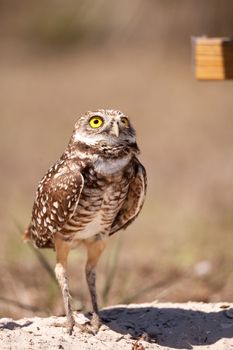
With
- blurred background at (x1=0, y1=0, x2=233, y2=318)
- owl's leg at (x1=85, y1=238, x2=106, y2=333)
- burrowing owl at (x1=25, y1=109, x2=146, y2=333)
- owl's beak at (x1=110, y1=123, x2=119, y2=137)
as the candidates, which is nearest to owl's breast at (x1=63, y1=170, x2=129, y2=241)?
burrowing owl at (x1=25, y1=109, x2=146, y2=333)

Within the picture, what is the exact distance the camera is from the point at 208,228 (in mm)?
8305

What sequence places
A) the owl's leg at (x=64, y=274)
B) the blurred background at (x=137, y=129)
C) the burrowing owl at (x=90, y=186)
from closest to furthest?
the burrowing owl at (x=90, y=186)
the owl's leg at (x=64, y=274)
the blurred background at (x=137, y=129)

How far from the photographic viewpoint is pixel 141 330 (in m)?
4.80

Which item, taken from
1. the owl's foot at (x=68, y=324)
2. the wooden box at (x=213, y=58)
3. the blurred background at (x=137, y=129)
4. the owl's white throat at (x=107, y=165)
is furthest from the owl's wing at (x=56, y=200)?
the wooden box at (x=213, y=58)

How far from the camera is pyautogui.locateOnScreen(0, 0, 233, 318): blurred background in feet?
21.9

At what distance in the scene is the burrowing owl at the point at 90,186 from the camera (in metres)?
4.51

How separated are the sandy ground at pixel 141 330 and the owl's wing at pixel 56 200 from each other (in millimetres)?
523

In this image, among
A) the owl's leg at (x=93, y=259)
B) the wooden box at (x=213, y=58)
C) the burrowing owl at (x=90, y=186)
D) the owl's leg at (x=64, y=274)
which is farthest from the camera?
the wooden box at (x=213, y=58)

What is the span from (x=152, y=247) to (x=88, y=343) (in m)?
3.75

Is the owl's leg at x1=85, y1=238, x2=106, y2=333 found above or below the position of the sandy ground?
above

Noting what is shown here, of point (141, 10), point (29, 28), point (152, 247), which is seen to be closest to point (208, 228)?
point (152, 247)

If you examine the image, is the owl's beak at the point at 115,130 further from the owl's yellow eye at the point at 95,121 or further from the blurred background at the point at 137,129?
the blurred background at the point at 137,129

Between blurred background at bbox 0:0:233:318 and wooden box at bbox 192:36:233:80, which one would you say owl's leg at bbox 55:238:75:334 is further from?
wooden box at bbox 192:36:233:80

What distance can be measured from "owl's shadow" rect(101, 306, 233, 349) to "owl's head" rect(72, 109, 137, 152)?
3.46 ft
